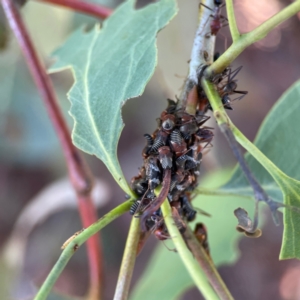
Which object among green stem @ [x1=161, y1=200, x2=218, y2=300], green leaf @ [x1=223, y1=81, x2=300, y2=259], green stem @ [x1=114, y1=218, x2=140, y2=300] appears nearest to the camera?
green stem @ [x1=161, y1=200, x2=218, y2=300]

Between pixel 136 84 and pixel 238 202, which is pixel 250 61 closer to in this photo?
pixel 238 202

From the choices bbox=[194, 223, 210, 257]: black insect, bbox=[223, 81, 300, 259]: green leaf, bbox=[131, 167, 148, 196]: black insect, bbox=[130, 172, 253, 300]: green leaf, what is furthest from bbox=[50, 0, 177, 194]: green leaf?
bbox=[130, 172, 253, 300]: green leaf

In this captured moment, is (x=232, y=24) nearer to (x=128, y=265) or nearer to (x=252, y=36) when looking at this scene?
(x=252, y=36)

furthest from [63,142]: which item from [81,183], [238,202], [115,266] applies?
[115,266]

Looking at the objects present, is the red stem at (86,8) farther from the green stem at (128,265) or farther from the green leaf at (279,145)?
the green stem at (128,265)

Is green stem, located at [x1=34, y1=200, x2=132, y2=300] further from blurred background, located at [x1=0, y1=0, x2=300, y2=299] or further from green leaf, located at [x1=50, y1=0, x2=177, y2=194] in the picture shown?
blurred background, located at [x1=0, y1=0, x2=300, y2=299]

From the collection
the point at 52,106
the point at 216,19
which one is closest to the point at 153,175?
the point at 216,19
